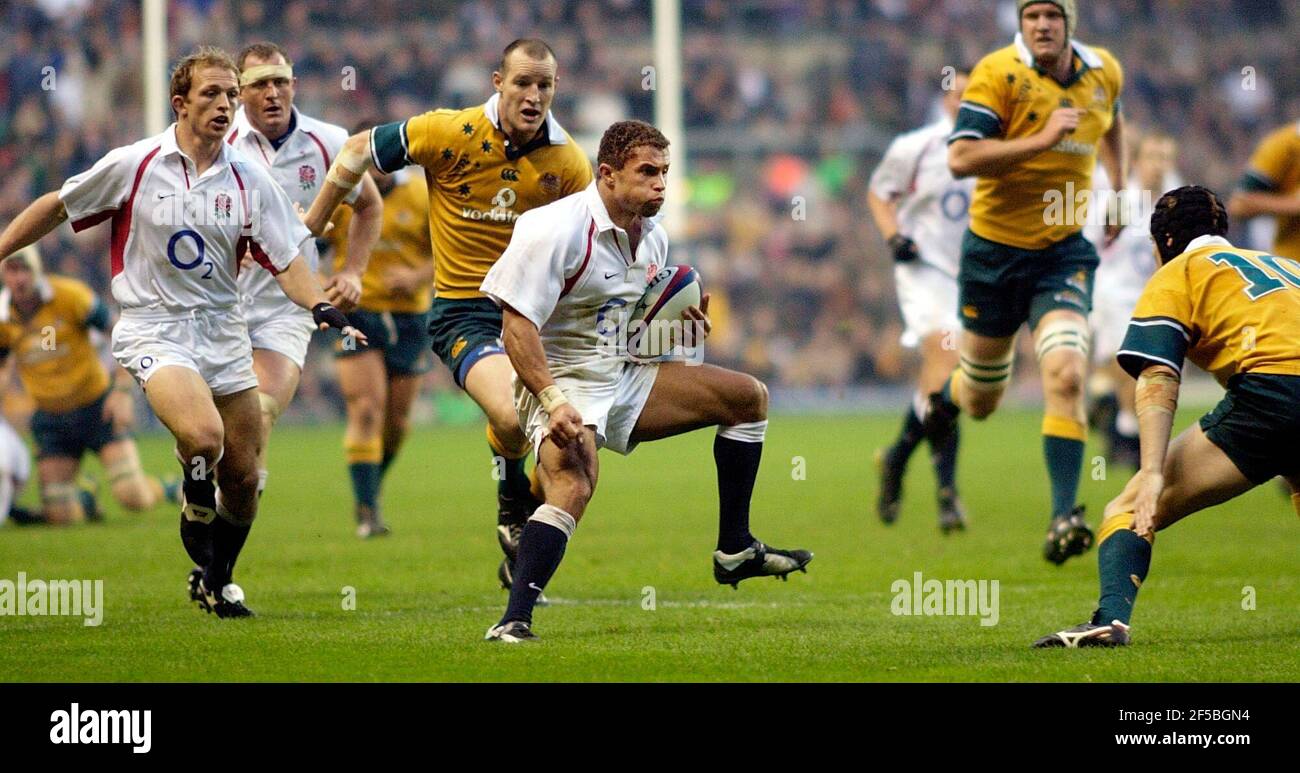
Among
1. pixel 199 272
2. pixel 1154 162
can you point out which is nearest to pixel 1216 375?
pixel 199 272

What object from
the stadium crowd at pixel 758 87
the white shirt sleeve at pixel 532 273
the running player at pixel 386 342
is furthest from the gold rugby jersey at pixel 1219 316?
the stadium crowd at pixel 758 87

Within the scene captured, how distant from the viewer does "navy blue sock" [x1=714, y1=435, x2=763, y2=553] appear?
7582 millimetres

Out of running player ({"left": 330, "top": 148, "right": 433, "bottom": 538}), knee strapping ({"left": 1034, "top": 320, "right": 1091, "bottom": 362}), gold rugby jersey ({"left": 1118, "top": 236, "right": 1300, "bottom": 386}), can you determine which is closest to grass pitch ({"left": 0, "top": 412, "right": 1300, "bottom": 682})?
running player ({"left": 330, "top": 148, "right": 433, "bottom": 538})

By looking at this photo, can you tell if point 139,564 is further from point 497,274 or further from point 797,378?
point 797,378

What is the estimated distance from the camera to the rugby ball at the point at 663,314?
24.6ft

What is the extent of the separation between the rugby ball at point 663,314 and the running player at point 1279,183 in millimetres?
4855

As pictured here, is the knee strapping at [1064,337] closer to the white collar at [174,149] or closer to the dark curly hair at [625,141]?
the dark curly hair at [625,141]

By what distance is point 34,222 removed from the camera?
24.5 feet

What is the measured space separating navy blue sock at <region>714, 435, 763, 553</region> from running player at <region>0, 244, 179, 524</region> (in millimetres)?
6568

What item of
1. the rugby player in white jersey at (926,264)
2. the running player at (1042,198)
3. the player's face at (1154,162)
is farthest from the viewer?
the player's face at (1154,162)

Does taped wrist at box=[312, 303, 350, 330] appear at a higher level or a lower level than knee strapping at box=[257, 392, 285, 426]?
higher

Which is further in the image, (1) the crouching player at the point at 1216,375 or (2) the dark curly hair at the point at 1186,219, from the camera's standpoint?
(2) the dark curly hair at the point at 1186,219

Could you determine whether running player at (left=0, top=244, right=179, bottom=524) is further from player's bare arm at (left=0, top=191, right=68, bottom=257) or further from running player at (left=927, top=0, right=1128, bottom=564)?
running player at (left=927, top=0, right=1128, bottom=564)
